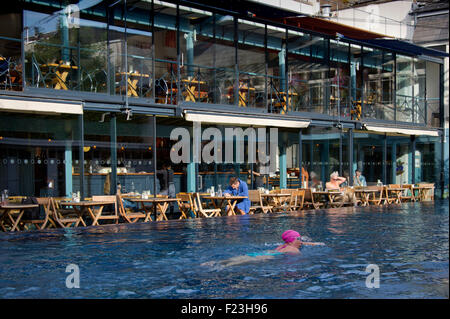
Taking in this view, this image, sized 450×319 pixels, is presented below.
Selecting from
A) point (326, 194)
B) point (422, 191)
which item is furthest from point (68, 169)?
point (422, 191)

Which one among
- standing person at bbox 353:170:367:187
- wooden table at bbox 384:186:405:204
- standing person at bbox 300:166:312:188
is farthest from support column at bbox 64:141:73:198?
standing person at bbox 353:170:367:187

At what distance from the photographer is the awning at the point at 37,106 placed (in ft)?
38.9

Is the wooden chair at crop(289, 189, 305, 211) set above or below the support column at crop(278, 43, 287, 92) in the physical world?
below

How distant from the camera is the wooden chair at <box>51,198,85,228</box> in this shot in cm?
1190

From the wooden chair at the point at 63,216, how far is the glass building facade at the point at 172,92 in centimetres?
71

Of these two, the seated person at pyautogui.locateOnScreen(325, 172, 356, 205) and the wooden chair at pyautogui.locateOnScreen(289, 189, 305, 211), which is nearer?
the wooden chair at pyautogui.locateOnScreen(289, 189, 305, 211)

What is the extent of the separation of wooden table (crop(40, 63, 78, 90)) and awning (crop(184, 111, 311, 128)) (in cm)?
304

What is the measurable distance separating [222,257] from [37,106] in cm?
599

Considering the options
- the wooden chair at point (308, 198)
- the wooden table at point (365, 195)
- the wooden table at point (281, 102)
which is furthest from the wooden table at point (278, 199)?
the wooden table at point (281, 102)

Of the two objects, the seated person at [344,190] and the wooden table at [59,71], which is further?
the seated person at [344,190]

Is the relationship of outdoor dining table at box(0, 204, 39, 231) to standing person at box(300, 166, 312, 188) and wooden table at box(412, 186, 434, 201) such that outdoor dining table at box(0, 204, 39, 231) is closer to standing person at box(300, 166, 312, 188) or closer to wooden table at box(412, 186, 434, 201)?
standing person at box(300, 166, 312, 188)

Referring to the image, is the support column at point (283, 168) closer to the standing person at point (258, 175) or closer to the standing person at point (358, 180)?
the standing person at point (258, 175)

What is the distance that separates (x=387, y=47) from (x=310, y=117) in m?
4.92

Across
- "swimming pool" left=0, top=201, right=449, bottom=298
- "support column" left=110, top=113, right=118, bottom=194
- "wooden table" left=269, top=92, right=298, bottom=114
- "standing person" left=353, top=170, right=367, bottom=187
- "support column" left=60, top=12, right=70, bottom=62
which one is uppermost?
"support column" left=60, top=12, right=70, bottom=62
